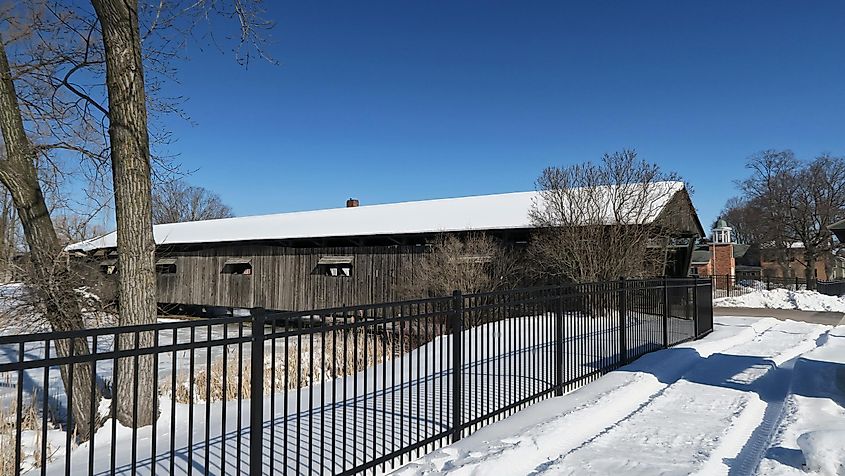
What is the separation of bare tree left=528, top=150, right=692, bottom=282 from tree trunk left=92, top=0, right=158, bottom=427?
1151 centimetres

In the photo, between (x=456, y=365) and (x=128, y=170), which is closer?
(x=456, y=365)

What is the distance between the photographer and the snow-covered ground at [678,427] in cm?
400

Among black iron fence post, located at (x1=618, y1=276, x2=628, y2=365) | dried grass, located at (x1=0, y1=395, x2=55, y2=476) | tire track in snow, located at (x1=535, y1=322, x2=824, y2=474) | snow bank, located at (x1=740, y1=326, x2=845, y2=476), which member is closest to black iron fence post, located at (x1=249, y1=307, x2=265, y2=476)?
tire track in snow, located at (x1=535, y1=322, x2=824, y2=474)

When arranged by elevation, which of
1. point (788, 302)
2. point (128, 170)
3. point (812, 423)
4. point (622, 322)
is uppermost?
point (128, 170)

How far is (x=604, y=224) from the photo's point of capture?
51.7 ft

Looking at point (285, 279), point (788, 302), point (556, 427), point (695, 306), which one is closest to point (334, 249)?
point (285, 279)

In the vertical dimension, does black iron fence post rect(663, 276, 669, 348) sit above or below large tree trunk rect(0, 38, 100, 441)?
below

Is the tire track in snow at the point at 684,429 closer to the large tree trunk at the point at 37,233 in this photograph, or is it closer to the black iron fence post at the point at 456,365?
the black iron fence post at the point at 456,365

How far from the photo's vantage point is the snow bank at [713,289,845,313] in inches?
901

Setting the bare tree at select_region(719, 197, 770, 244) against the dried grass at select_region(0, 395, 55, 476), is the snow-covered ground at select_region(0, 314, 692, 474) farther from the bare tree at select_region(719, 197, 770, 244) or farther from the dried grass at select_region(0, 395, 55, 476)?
the bare tree at select_region(719, 197, 770, 244)

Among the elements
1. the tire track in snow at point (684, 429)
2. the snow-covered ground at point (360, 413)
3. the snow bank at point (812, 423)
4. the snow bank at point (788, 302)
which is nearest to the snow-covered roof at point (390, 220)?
the snow bank at point (812, 423)

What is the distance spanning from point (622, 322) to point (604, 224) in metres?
8.31

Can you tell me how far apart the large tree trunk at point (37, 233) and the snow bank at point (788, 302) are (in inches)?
→ 954

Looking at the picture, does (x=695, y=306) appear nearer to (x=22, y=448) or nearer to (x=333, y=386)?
(x=333, y=386)
